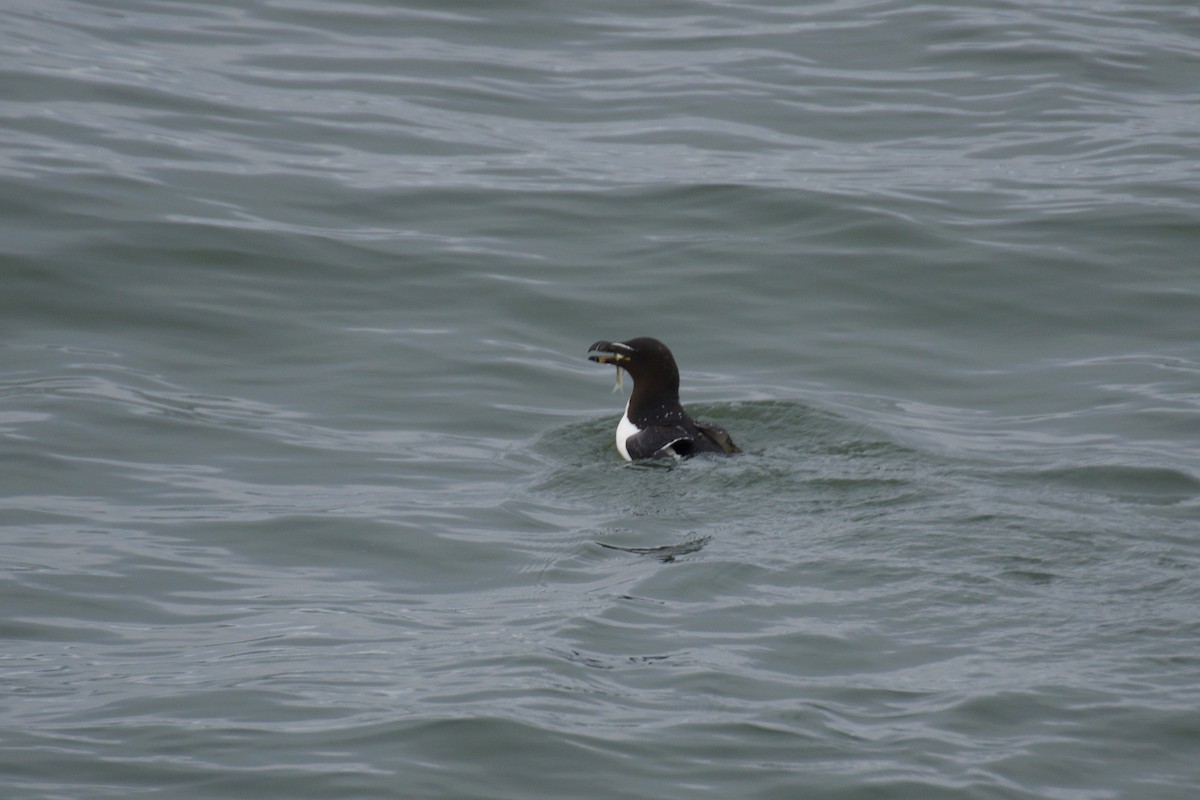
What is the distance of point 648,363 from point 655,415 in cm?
36

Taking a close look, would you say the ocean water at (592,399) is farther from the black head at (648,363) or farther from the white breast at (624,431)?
the black head at (648,363)

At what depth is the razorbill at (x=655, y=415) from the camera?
1016cm

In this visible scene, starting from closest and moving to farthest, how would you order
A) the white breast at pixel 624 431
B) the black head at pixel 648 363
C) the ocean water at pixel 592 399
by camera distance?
the ocean water at pixel 592 399 → the white breast at pixel 624 431 → the black head at pixel 648 363

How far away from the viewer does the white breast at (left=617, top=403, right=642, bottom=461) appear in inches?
410

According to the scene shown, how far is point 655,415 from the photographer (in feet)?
34.6

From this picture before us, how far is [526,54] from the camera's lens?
19.7 meters

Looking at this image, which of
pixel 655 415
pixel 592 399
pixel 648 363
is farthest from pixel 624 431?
pixel 592 399

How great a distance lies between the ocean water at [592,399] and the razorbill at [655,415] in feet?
0.68

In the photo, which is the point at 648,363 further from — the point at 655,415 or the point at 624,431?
the point at 624,431

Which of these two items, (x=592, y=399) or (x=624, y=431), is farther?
(x=592, y=399)

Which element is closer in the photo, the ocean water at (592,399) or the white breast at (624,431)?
the ocean water at (592,399)

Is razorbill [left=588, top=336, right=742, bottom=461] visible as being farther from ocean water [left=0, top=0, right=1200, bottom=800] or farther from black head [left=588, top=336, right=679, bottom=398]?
ocean water [left=0, top=0, right=1200, bottom=800]

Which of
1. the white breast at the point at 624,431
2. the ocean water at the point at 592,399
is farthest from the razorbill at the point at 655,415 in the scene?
the ocean water at the point at 592,399

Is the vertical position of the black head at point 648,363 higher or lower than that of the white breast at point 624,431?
higher
